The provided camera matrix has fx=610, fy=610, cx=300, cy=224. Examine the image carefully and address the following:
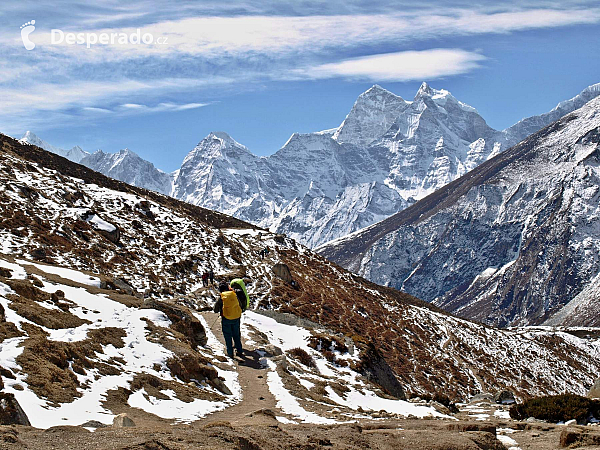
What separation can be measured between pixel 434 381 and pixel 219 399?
4621cm

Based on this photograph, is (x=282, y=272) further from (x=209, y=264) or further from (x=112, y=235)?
(x=112, y=235)

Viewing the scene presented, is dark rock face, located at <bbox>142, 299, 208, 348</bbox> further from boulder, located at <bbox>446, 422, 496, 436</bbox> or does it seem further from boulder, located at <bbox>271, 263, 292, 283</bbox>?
boulder, located at <bbox>271, 263, 292, 283</bbox>

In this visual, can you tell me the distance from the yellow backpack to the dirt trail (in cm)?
225

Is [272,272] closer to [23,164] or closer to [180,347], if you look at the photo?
[23,164]

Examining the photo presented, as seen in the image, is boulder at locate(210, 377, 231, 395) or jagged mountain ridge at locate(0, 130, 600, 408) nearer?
boulder at locate(210, 377, 231, 395)

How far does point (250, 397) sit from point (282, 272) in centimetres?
4822

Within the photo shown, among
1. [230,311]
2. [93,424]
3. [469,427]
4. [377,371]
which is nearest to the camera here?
[93,424]

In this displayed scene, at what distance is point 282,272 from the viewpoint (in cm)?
7012

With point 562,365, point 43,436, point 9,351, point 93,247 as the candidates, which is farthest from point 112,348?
point 562,365

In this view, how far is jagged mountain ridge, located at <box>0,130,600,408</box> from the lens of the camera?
54719 millimetres

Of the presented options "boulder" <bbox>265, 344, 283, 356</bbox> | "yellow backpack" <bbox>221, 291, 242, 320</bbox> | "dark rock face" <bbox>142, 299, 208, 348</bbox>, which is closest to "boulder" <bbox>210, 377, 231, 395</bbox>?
"yellow backpack" <bbox>221, 291, 242, 320</bbox>

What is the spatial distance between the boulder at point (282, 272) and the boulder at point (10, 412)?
2262 inches

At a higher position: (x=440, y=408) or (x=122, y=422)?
(x=122, y=422)

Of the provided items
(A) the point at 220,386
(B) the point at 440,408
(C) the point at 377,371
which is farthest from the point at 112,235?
(B) the point at 440,408
